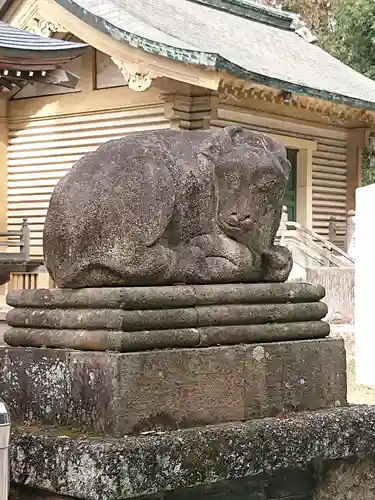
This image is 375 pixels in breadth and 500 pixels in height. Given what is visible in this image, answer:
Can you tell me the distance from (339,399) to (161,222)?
121 centimetres

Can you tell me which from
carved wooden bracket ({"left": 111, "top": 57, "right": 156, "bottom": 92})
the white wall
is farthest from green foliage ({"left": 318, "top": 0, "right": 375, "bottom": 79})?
the white wall

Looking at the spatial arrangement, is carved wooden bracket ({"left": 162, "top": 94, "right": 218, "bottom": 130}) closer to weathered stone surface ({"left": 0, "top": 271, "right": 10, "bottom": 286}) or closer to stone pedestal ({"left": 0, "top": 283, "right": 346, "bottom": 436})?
weathered stone surface ({"left": 0, "top": 271, "right": 10, "bottom": 286})

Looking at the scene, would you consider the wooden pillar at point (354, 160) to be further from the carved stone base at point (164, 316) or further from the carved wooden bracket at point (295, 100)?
the carved stone base at point (164, 316)

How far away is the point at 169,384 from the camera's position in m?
3.43

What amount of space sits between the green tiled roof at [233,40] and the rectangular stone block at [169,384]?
847 centimetres

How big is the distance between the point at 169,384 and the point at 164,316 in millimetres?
258

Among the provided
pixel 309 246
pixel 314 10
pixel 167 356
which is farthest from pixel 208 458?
pixel 314 10

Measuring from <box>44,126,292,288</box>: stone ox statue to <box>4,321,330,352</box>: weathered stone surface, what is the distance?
9.2 inches

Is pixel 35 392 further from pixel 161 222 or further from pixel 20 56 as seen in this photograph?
pixel 20 56

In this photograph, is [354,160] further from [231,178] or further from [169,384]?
[169,384]

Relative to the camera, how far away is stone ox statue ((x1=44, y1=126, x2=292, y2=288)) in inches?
143

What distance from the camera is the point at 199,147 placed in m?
3.93

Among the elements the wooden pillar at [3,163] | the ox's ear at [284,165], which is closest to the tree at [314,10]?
the wooden pillar at [3,163]

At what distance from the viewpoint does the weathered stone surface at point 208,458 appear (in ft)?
10.2
